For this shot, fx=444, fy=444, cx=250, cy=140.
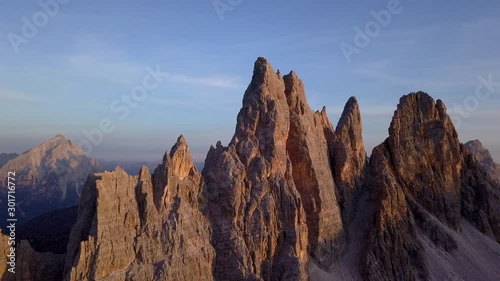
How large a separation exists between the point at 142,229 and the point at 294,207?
2245 cm

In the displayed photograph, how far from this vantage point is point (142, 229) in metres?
49.7

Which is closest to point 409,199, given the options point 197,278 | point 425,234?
point 425,234

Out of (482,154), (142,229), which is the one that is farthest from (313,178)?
(482,154)

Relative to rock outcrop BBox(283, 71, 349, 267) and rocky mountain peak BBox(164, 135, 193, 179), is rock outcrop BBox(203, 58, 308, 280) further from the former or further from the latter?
rocky mountain peak BBox(164, 135, 193, 179)

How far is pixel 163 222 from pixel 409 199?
52393 mm

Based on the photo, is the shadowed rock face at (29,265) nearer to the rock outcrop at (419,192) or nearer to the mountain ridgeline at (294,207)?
the mountain ridgeline at (294,207)

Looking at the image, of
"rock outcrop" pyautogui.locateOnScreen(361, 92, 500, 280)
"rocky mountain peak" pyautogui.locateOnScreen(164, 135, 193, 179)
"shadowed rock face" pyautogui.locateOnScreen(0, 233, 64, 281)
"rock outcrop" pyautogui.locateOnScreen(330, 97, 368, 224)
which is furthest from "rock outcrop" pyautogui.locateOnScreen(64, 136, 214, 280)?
"rock outcrop" pyautogui.locateOnScreen(361, 92, 500, 280)

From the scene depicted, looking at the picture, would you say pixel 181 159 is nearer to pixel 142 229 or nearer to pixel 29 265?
pixel 142 229

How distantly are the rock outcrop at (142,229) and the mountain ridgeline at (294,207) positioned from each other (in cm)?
13

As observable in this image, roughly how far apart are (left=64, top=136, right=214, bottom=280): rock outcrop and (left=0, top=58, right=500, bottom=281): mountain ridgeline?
125mm

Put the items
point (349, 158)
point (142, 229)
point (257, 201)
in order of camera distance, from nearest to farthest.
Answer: point (142, 229) < point (257, 201) < point (349, 158)

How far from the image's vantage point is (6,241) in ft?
158

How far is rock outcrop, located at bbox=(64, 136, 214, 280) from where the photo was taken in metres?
45.7

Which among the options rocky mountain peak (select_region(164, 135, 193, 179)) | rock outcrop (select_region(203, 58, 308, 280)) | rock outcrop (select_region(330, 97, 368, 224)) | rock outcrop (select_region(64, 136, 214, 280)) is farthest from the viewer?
rock outcrop (select_region(330, 97, 368, 224))
